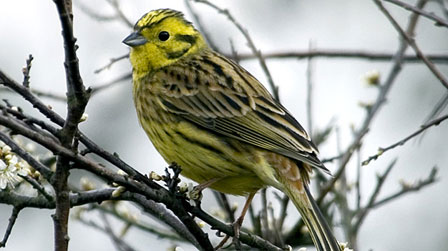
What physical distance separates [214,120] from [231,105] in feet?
0.67

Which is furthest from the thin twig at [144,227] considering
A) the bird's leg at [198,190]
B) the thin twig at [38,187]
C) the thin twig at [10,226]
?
the thin twig at [10,226]

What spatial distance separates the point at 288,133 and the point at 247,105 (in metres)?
0.44

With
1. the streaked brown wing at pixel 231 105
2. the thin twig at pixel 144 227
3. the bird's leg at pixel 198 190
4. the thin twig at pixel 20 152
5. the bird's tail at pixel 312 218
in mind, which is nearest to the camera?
the thin twig at pixel 20 152

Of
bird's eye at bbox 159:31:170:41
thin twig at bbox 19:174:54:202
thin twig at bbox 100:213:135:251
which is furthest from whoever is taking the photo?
bird's eye at bbox 159:31:170:41

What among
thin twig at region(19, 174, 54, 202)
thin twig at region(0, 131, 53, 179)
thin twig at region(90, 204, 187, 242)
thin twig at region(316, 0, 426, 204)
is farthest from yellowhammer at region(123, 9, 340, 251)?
thin twig at region(0, 131, 53, 179)

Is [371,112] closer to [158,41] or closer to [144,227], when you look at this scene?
[158,41]

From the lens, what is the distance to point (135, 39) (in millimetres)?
6000

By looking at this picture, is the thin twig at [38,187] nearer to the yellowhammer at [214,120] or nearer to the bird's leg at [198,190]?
the bird's leg at [198,190]

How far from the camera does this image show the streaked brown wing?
543 cm

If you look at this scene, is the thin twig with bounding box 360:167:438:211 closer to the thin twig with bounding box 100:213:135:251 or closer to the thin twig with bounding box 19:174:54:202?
the thin twig with bounding box 100:213:135:251

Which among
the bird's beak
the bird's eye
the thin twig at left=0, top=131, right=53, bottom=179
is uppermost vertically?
the bird's eye

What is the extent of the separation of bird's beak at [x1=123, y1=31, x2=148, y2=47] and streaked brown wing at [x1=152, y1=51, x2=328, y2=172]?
266mm

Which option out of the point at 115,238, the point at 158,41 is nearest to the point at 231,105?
the point at 158,41

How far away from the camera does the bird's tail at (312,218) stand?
4.68m
